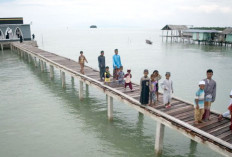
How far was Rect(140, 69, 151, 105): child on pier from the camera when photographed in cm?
844

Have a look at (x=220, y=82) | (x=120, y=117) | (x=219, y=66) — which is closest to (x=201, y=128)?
(x=120, y=117)

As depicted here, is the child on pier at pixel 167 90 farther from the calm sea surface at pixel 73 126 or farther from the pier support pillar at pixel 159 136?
the calm sea surface at pixel 73 126

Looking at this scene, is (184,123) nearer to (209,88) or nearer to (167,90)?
(209,88)

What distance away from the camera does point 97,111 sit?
1324cm

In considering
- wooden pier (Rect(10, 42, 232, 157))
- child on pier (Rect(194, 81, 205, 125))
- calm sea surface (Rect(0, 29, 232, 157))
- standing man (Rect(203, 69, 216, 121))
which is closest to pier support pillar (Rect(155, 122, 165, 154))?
wooden pier (Rect(10, 42, 232, 157))

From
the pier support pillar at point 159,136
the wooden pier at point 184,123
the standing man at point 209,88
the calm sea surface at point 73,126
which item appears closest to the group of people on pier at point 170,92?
the standing man at point 209,88

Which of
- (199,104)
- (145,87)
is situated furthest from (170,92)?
(199,104)

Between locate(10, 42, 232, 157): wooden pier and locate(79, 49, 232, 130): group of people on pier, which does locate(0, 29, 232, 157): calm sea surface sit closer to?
locate(10, 42, 232, 157): wooden pier

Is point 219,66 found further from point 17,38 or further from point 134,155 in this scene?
point 17,38

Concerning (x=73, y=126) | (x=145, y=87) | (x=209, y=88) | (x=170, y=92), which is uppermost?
(x=209, y=88)

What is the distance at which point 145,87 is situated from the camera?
335 inches

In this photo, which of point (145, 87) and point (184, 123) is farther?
point (145, 87)

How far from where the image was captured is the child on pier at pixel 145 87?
8438 millimetres

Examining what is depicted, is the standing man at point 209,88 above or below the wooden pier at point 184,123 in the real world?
above
